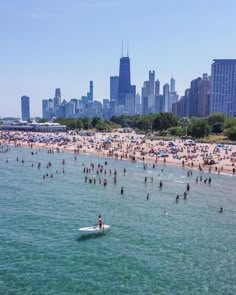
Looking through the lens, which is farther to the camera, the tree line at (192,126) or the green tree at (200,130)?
the tree line at (192,126)

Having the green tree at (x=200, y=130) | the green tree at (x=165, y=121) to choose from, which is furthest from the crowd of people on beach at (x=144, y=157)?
the green tree at (x=165, y=121)

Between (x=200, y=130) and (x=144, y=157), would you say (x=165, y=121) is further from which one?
(x=144, y=157)

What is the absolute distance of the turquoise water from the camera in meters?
26.3

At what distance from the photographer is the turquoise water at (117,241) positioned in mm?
26266

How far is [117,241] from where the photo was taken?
33.9 metres

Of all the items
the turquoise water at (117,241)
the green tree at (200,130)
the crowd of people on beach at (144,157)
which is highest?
the green tree at (200,130)

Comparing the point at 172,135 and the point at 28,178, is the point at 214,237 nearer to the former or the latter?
the point at 28,178

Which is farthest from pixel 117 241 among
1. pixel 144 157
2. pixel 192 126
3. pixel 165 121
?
pixel 165 121

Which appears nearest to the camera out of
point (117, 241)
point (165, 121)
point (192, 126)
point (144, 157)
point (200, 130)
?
point (117, 241)

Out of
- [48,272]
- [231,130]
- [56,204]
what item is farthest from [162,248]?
[231,130]

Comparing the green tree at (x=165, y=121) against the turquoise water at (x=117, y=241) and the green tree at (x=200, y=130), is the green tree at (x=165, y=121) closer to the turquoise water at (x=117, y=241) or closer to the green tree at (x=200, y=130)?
the green tree at (x=200, y=130)

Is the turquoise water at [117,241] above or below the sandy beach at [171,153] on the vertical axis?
below

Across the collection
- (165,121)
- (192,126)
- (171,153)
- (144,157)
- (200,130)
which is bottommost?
(144,157)

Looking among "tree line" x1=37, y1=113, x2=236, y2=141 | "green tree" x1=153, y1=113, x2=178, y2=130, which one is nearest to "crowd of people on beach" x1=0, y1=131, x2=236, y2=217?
"tree line" x1=37, y1=113, x2=236, y2=141
